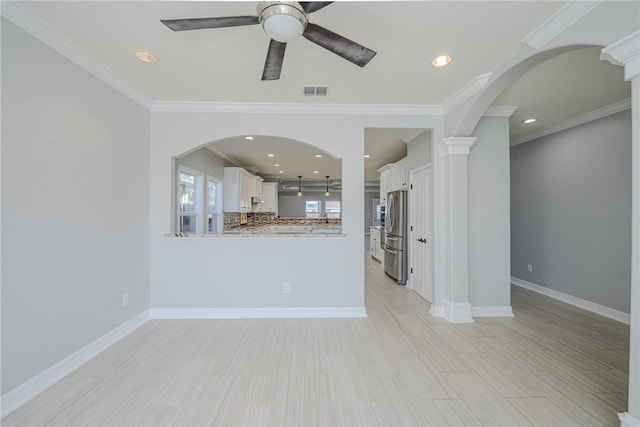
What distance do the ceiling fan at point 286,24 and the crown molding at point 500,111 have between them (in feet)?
8.11

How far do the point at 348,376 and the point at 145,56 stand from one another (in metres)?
3.13

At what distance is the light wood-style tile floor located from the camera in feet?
5.74

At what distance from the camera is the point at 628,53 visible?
1.45 meters

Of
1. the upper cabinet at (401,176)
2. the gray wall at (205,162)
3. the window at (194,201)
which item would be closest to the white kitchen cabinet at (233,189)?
the gray wall at (205,162)

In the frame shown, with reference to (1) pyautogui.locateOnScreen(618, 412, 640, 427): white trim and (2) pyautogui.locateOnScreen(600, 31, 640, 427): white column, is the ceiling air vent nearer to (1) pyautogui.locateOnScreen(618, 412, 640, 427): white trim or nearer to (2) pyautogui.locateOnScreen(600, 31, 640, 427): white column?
(2) pyautogui.locateOnScreen(600, 31, 640, 427): white column

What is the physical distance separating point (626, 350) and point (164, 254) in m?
4.89

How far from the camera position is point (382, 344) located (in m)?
2.69

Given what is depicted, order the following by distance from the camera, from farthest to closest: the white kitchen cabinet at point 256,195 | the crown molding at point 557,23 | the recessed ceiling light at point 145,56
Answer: the white kitchen cabinet at point 256,195 < the recessed ceiling light at point 145,56 < the crown molding at point 557,23

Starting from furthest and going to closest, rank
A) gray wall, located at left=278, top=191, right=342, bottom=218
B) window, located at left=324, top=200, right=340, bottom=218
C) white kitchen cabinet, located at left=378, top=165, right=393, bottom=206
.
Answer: window, located at left=324, top=200, right=340, bottom=218, gray wall, located at left=278, top=191, right=342, bottom=218, white kitchen cabinet, located at left=378, top=165, right=393, bottom=206

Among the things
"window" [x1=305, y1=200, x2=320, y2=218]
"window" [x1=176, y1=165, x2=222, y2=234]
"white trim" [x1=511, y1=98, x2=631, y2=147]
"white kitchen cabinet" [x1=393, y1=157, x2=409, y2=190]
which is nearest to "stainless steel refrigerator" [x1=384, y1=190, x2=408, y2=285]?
"white kitchen cabinet" [x1=393, y1=157, x2=409, y2=190]

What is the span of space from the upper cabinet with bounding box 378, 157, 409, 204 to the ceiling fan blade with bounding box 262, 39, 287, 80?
354cm

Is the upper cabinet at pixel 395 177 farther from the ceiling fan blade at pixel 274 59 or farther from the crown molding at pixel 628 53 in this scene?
the ceiling fan blade at pixel 274 59

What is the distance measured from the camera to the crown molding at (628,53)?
55.9 inches

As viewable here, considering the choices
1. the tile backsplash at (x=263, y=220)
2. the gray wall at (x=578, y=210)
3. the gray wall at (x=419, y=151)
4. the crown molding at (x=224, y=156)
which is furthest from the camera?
the tile backsplash at (x=263, y=220)
